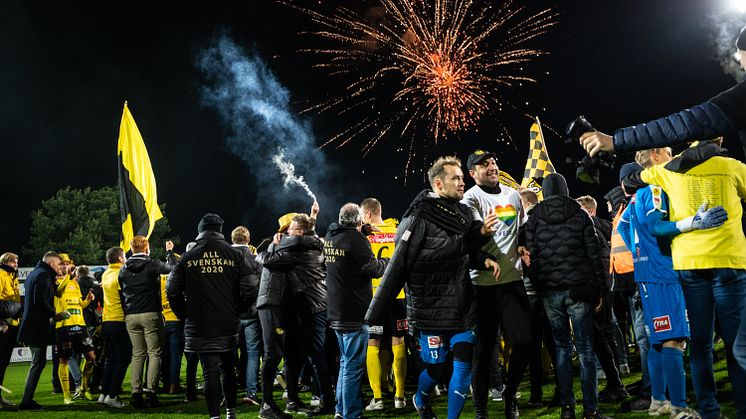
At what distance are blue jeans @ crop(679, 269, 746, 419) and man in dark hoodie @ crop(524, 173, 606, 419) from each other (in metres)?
1.23

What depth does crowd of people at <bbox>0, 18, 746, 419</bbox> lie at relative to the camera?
474 centimetres

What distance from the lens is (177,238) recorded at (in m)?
68.3

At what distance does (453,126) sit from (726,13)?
41.3 ft

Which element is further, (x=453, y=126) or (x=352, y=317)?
(x=453, y=126)

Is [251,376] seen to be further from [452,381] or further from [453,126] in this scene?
[453,126]

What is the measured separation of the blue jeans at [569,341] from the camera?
5957 millimetres

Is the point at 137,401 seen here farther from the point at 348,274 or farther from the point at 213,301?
the point at 348,274

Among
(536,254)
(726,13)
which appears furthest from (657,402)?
(726,13)

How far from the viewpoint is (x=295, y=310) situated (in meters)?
7.80

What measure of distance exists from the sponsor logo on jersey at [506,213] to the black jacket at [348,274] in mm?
1458

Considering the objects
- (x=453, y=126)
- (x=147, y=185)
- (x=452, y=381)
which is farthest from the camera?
(x=453, y=126)

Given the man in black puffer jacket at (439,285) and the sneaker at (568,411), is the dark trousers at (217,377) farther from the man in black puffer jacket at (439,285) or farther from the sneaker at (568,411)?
the sneaker at (568,411)

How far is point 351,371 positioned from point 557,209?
8.79 feet

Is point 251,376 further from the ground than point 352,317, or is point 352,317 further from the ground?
point 352,317
